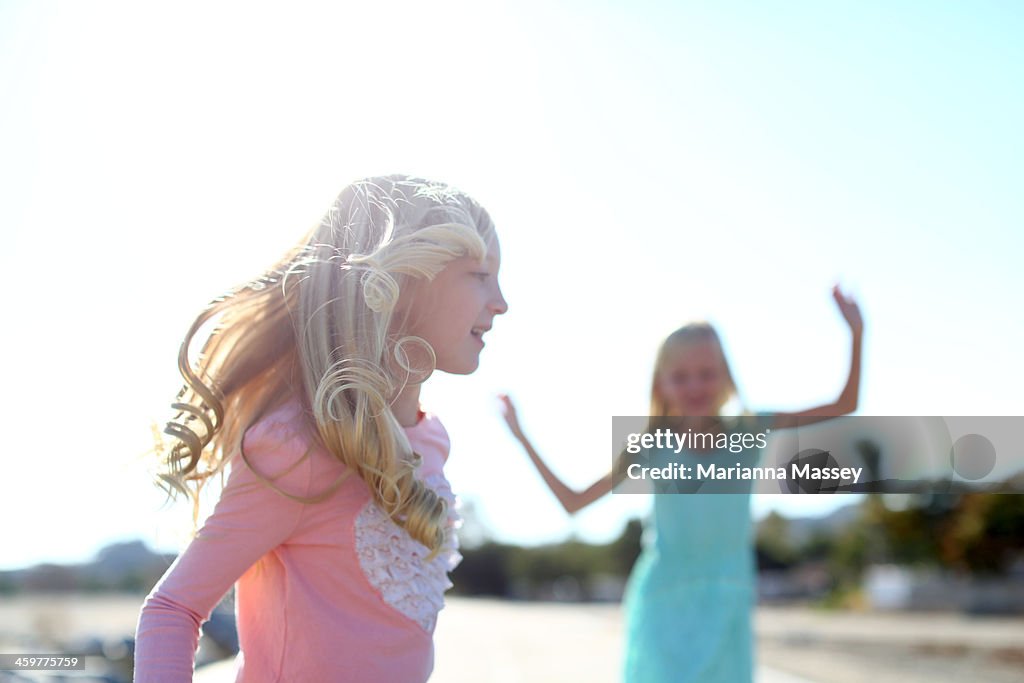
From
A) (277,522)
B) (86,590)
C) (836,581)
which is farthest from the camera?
(836,581)

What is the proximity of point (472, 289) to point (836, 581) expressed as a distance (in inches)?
3191

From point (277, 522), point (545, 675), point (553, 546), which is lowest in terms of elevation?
point (545, 675)

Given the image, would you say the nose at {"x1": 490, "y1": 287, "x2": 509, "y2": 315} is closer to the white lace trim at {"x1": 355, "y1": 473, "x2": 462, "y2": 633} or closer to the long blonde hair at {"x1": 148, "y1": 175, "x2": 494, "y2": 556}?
the long blonde hair at {"x1": 148, "y1": 175, "x2": 494, "y2": 556}

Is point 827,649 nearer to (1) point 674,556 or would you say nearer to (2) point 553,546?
(1) point 674,556

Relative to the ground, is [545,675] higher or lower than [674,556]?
lower

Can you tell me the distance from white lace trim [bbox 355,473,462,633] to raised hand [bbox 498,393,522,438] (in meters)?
1.64

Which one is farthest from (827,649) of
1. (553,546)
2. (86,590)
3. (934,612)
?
(553,546)

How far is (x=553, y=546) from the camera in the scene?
252 feet

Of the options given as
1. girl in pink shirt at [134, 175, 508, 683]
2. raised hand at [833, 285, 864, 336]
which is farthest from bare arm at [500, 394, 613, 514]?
girl in pink shirt at [134, 175, 508, 683]

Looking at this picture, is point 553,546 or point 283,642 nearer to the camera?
point 283,642

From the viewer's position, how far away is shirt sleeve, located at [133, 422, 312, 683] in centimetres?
138

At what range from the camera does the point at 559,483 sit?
3.66m

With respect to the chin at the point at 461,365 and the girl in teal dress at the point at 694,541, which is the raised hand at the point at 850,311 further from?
the chin at the point at 461,365

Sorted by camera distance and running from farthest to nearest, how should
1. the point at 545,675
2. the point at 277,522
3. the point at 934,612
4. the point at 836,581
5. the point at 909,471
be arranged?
the point at 836,581
the point at 934,612
the point at 545,675
the point at 909,471
the point at 277,522
